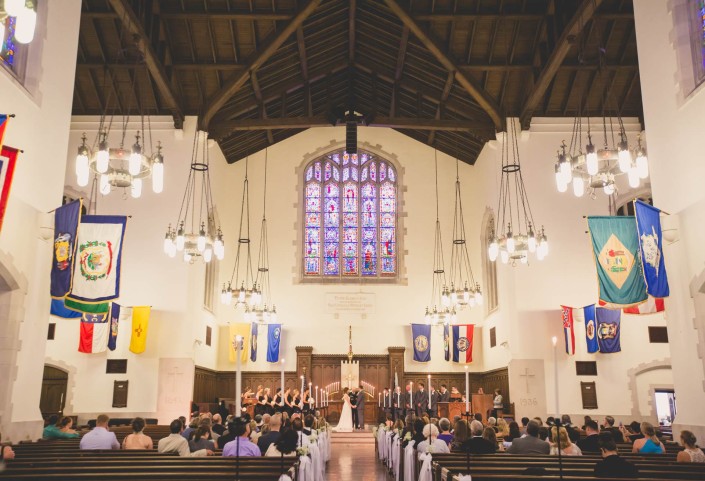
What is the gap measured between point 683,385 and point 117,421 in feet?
40.4

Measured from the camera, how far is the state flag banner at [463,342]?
66.4 ft

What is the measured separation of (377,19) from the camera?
16234 mm

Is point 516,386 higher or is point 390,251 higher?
point 390,251

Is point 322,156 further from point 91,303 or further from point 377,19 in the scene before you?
point 91,303

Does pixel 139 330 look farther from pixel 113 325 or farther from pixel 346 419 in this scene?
pixel 346 419

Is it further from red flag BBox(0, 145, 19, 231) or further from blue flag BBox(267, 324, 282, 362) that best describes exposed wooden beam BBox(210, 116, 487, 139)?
red flag BBox(0, 145, 19, 231)

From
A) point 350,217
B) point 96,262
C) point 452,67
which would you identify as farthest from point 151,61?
point 350,217

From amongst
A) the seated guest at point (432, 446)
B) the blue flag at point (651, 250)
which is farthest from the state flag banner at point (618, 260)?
the seated guest at point (432, 446)

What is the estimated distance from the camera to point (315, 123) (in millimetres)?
17688

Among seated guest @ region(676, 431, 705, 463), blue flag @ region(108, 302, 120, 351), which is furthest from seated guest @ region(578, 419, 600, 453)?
blue flag @ region(108, 302, 120, 351)

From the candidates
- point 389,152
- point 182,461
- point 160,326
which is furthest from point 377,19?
point 182,461

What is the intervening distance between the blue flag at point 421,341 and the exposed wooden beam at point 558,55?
748 cm

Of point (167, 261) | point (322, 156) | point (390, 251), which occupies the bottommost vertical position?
point (167, 261)

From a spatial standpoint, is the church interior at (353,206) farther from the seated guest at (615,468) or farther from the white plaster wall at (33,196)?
the seated guest at (615,468)
